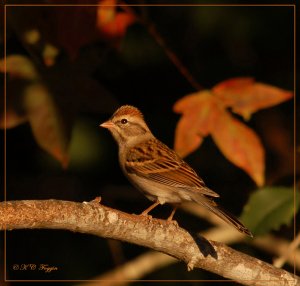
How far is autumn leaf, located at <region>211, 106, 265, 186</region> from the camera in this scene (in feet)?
13.9

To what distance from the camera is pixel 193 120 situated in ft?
14.3

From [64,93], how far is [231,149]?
102 centimetres

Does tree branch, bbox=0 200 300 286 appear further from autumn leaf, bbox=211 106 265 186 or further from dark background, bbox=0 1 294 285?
dark background, bbox=0 1 294 285

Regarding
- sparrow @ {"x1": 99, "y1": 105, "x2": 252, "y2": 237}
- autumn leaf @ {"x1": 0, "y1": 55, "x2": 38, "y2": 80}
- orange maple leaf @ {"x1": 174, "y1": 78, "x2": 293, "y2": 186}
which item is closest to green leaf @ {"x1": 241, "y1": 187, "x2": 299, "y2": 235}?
sparrow @ {"x1": 99, "y1": 105, "x2": 252, "y2": 237}

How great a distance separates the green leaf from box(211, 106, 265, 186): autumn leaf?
1.08 feet

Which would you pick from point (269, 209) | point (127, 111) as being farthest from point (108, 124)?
point (269, 209)

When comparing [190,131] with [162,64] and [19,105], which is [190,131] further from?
[162,64]

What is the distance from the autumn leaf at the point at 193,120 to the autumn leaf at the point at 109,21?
568 millimetres

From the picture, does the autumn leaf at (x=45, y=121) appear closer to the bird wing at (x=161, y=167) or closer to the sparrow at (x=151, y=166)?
the sparrow at (x=151, y=166)

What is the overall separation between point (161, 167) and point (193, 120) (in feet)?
2.24

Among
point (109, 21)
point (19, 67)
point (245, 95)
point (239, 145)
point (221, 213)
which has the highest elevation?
point (109, 21)

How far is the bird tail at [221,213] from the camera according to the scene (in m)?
3.82
